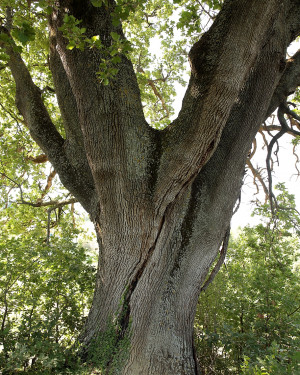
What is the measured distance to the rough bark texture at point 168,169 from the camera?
3.20m

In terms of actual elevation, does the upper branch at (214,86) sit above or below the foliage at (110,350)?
above

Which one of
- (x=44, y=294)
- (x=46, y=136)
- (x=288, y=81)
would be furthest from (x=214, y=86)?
(x=44, y=294)

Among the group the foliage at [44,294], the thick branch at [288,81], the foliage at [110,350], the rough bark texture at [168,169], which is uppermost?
the thick branch at [288,81]

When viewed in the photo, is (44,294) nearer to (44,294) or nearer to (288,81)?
(44,294)

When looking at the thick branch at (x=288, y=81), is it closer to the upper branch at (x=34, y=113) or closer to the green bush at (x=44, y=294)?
the upper branch at (x=34, y=113)

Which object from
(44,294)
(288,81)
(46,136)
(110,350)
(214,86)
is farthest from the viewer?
(288,81)

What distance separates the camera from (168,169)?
3352 mm

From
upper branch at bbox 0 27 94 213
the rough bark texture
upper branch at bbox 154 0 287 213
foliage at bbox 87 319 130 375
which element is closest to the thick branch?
the rough bark texture

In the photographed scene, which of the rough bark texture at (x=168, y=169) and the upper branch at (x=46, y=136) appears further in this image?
the upper branch at (x=46, y=136)

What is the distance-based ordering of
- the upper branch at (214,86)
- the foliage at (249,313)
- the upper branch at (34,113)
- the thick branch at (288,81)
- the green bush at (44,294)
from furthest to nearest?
the thick branch at (288,81), the upper branch at (34,113), the foliage at (249,313), the upper branch at (214,86), the green bush at (44,294)

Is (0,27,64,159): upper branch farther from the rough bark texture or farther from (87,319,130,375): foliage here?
(87,319,130,375): foliage

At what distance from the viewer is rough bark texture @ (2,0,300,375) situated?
10.5 feet

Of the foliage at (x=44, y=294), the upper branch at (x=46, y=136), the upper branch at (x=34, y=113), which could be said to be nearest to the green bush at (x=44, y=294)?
the foliage at (x=44, y=294)

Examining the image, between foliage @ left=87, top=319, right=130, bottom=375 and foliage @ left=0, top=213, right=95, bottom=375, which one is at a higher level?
foliage @ left=0, top=213, right=95, bottom=375
